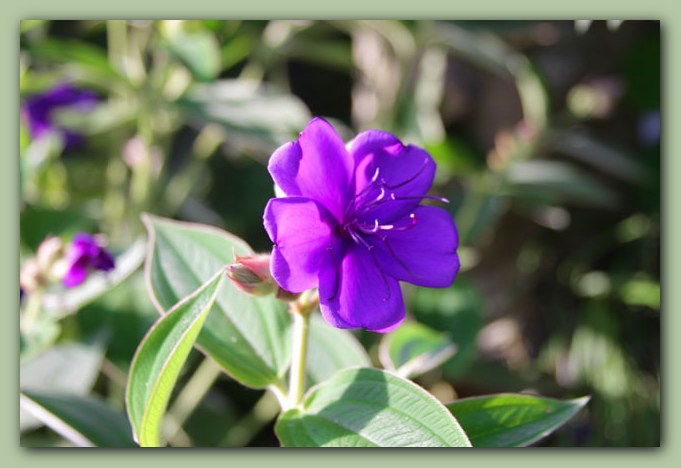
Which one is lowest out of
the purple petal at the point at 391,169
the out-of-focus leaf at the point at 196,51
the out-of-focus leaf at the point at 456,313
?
the out-of-focus leaf at the point at 456,313

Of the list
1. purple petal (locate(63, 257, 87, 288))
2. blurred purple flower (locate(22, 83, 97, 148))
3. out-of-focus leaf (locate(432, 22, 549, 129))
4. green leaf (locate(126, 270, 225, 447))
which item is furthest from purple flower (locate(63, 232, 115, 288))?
out-of-focus leaf (locate(432, 22, 549, 129))

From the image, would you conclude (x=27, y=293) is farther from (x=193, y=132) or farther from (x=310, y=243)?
(x=193, y=132)

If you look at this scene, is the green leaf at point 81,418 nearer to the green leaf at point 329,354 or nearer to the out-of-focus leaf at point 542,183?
the green leaf at point 329,354

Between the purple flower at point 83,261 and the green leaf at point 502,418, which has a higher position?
the purple flower at point 83,261

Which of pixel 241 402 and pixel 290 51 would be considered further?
pixel 290 51

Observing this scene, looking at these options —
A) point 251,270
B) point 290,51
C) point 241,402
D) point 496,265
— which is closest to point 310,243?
point 251,270

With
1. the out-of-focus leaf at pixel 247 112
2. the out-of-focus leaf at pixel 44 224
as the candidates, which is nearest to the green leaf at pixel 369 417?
the out-of-focus leaf at pixel 247 112
